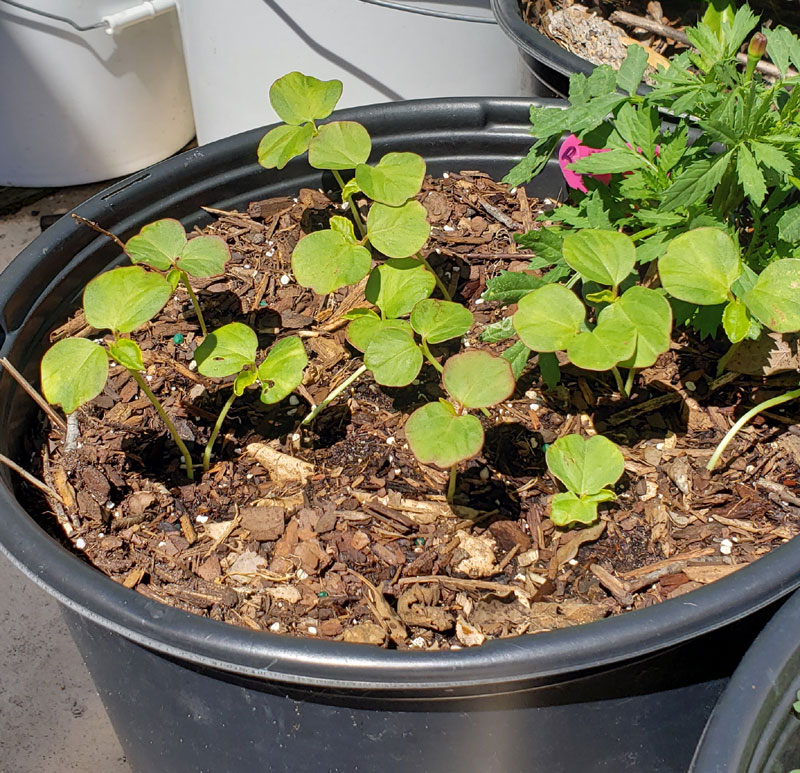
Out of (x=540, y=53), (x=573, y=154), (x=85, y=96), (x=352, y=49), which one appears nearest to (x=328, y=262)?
(x=573, y=154)

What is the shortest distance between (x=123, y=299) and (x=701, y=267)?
23.1 inches

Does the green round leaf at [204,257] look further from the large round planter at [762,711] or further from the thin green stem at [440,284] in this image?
the large round planter at [762,711]

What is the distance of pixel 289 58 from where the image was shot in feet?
5.72

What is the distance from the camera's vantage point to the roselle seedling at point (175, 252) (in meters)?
1.06

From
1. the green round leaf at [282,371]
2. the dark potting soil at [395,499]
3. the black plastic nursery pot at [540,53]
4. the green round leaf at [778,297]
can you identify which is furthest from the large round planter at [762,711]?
the black plastic nursery pot at [540,53]

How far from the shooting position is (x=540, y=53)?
1394mm

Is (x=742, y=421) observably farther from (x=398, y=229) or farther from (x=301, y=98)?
(x=301, y=98)

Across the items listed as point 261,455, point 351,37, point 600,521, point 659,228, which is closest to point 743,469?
point 600,521

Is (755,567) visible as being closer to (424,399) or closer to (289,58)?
(424,399)

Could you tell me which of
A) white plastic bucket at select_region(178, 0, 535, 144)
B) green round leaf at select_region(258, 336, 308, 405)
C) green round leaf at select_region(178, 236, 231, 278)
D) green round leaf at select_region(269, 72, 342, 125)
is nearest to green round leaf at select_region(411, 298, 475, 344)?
green round leaf at select_region(258, 336, 308, 405)

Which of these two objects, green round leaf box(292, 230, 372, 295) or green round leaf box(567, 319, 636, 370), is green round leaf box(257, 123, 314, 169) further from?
green round leaf box(567, 319, 636, 370)

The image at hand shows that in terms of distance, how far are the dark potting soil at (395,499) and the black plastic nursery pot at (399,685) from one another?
0.09 meters

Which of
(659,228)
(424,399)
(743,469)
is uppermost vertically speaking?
(659,228)

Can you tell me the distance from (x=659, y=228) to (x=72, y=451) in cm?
71
